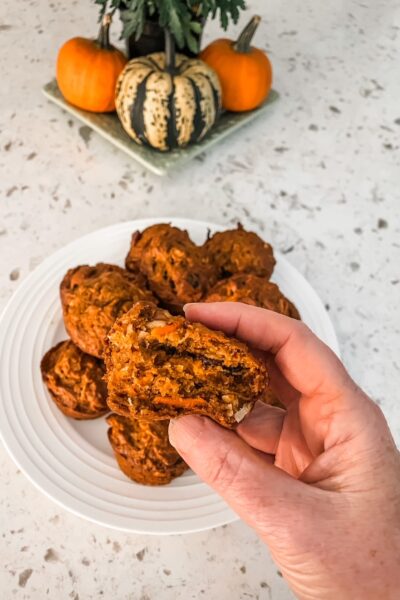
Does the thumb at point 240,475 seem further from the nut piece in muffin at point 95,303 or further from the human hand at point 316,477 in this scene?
the nut piece in muffin at point 95,303

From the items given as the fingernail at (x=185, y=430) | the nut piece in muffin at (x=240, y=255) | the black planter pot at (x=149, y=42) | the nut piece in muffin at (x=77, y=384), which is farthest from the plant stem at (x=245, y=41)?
the fingernail at (x=185, y=430)

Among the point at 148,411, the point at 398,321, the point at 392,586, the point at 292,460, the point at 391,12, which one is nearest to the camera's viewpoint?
the point at 392,586

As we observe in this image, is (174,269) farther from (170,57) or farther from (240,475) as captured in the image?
(170,57)

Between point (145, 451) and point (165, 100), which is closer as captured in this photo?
point (145, 451)

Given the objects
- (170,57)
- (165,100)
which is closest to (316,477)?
(165,100)

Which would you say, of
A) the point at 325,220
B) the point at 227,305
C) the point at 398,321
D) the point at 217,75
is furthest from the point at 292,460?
the point at 217,75

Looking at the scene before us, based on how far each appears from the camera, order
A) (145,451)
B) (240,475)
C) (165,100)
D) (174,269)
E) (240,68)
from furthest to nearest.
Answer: (240,68), (165,100), (174,269), (145,451), (240,475)

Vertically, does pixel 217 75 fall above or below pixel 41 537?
above

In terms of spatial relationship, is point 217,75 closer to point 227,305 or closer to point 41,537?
point 227,305
